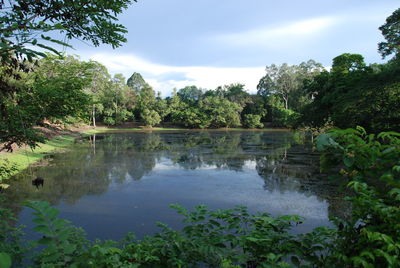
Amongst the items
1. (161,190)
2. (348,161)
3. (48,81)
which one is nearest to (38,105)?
(48,81)

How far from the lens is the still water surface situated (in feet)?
24.3

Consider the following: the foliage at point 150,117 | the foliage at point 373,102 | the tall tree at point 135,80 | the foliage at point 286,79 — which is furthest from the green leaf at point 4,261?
the tall tree at point 135,80

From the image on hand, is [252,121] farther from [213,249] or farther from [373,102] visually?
[213,249]

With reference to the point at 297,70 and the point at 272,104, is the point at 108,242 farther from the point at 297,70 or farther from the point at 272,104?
the point at 297,70

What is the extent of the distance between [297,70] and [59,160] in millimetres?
59854

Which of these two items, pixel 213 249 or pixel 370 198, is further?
pixel 213 249

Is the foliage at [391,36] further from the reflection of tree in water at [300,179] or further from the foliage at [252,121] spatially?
the foliage at [252,121]

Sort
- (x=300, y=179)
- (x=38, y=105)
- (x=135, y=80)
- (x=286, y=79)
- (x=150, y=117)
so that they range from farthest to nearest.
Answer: (x=135, y=80), (x=286, y=79), (x=150, y=117), (x=300, y=179), (x=38, y=105)

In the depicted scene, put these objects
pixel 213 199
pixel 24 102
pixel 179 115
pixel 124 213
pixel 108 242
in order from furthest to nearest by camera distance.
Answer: pixel 179 115 → pixel 213 199 → pixel 124 213 → pixel 24 102 → pixel 108 242

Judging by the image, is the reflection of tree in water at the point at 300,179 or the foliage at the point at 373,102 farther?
the foliage at the point at 373,102

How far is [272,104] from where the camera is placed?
5647 cm

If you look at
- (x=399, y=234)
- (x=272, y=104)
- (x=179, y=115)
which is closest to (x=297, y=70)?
(x=272, y=104)

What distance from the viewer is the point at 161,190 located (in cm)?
1027

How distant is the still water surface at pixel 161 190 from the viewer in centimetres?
740
